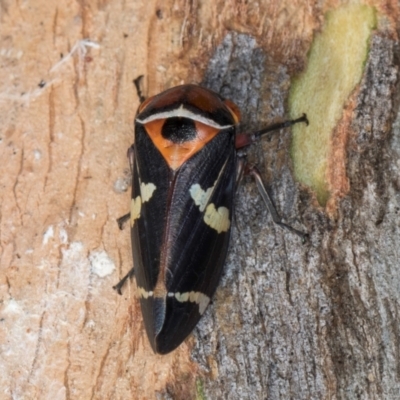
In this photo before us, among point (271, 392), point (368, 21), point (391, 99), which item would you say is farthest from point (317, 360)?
point (368, 21)

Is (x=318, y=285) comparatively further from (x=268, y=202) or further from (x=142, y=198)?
(x=142, y=198)

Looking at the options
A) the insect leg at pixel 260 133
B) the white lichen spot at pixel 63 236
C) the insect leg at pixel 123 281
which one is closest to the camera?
the insect leg at pixel 123 281

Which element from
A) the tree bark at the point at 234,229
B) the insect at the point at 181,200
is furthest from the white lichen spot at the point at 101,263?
the insect at the point at 181,200

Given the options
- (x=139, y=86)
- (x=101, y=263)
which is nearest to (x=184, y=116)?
(x=139, y=86)

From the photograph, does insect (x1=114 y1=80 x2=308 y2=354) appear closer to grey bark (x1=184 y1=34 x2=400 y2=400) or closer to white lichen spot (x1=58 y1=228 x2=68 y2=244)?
grey bark (x1=184 y1=34 x2=400 y2=400)

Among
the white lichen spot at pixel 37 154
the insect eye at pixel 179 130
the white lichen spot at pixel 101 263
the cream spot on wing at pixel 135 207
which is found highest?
the insect eye at pixel 179 130

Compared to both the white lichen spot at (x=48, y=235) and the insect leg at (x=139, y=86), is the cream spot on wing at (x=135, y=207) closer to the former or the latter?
the white lichen spot at (x=48, y=235)

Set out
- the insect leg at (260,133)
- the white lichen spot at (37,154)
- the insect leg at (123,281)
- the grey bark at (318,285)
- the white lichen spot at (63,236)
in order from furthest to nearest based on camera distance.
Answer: the white lichen spot at (37,154) → the insect leg at (260,133) → the white lichen spot at (63,236) → the insect leg at (123,281) → the grey bark at (318,285)
